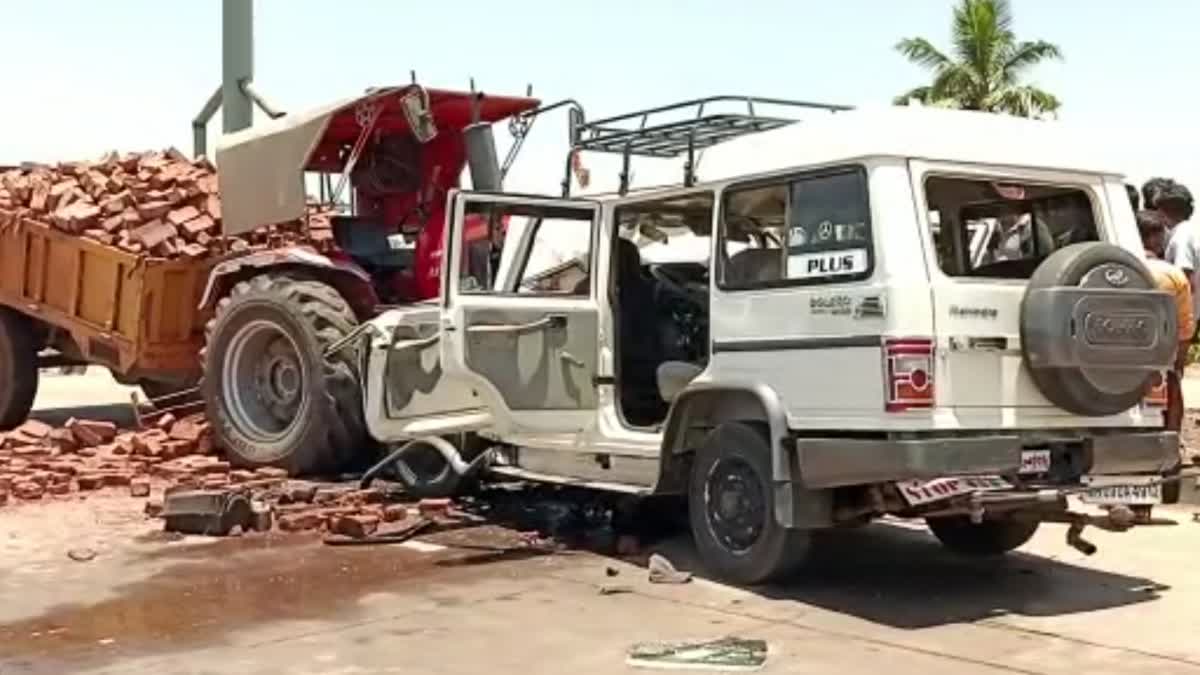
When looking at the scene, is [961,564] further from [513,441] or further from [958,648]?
[513,441]

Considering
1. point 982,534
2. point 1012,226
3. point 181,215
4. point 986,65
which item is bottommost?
point 982,534

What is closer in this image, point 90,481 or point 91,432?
point 90,481

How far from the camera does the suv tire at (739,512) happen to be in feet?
24.8

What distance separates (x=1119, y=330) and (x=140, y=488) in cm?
677

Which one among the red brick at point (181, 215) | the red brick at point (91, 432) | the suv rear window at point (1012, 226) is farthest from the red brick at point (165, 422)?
the suv rear window at point (1012, 226)

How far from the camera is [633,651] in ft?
21.3

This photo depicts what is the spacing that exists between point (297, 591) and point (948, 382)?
133 inches

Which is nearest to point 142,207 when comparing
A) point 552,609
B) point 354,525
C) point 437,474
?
point 437,474

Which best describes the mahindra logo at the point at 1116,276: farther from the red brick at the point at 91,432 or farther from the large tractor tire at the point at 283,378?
the red brick at the point at 91,432

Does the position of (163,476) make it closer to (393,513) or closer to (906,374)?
(393,513)

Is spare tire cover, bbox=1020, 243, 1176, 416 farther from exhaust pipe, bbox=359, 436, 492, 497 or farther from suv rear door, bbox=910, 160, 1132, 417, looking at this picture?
exhaust pipe, bbox=359, 436, 492, 497

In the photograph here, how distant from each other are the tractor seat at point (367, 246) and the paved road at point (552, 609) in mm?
3292

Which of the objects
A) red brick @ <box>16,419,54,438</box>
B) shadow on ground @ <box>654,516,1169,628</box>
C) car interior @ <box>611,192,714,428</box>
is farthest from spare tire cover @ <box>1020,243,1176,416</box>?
red brick @ <box>16,419,54,438</box>

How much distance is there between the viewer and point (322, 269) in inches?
449
